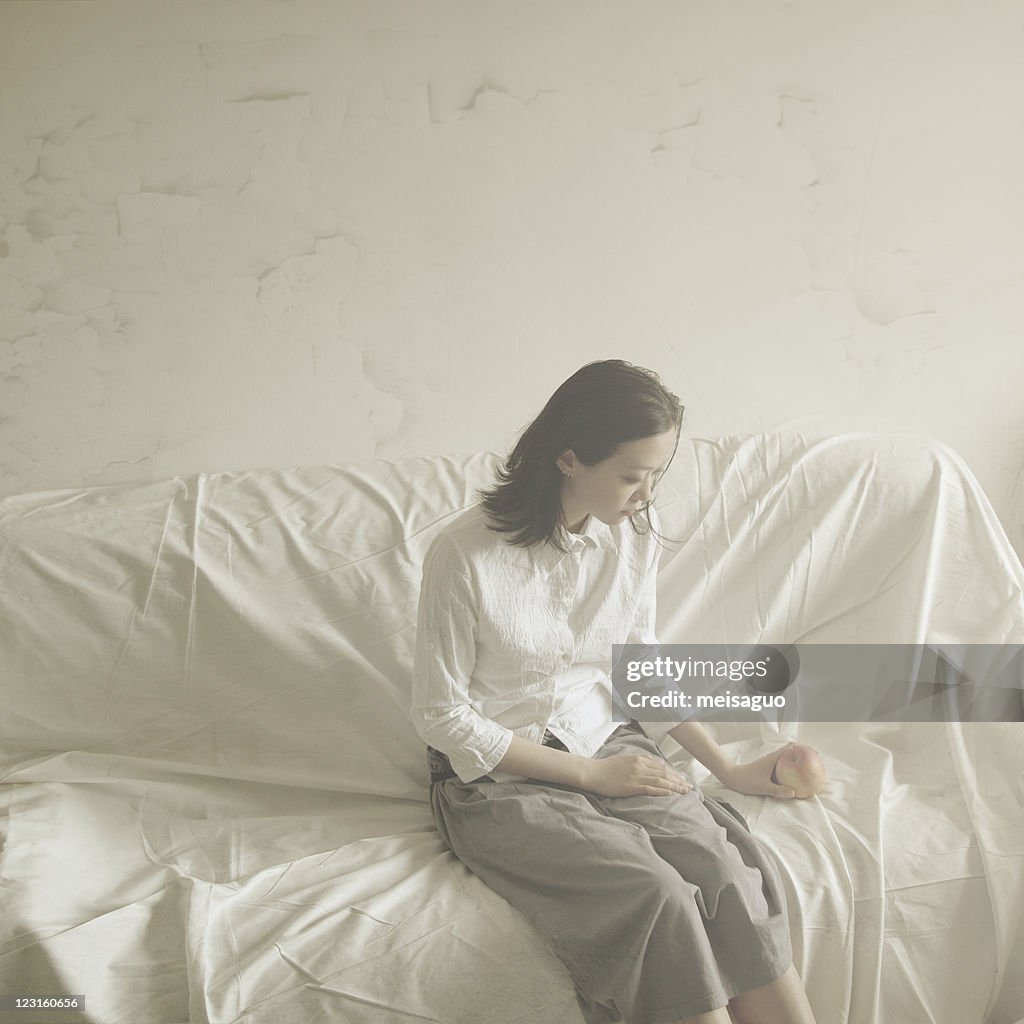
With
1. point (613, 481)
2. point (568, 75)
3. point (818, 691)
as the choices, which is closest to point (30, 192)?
point (568, 75)

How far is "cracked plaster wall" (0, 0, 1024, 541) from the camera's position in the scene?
1.53 m

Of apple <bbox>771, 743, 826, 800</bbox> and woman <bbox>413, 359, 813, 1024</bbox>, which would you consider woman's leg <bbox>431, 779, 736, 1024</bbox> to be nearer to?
woman <bbox>413, 359, 813, 1024</bbox>

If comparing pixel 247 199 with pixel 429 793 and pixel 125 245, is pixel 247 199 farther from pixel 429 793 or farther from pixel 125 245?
pixel 429 793

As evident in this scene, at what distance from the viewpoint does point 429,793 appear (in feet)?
4.16

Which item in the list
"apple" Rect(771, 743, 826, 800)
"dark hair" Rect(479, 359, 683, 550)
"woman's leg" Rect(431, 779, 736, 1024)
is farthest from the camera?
"apple" Rect(771, 743, 826, 800)

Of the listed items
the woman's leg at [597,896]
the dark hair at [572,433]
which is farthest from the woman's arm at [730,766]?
the dark hair at [572,433]

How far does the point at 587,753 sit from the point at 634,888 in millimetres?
241

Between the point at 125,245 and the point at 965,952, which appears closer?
the point at 965,952

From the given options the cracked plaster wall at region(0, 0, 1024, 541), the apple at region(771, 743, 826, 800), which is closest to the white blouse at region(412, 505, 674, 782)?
the apple at region(771, 743, 826, 800)

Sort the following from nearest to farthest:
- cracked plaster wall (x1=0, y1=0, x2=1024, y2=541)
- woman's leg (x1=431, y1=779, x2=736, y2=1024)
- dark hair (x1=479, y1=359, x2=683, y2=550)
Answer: woman's leg (x1=431, y1=779, x2=736, y2=1024), dark hair (x1=479, y1=359, x2=683, y2=550), cracked plaster wall (x1=0, y1=0, x2=1024, y2=541)

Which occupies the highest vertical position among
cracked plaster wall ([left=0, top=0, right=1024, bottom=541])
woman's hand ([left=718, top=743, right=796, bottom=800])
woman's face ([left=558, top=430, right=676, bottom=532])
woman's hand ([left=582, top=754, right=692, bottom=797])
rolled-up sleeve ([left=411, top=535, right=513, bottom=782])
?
cracked plaster wall ([left=0, top=0, right=1024, bottom=541])

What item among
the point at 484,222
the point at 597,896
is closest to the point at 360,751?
the point at 597,896

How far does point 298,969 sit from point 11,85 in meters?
1.36

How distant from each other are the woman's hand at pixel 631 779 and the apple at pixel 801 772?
0.52 feet
